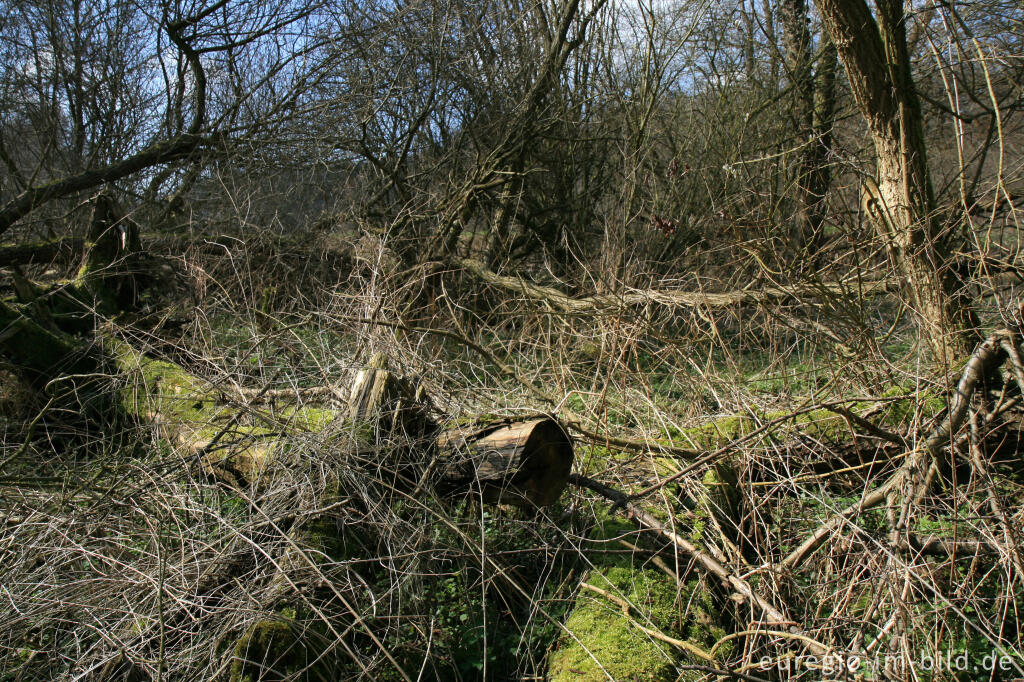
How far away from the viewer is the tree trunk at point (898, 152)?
13.3 feet

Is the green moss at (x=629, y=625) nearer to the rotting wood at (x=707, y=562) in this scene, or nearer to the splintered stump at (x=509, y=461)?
the rotting wood at (x=707, y=562)

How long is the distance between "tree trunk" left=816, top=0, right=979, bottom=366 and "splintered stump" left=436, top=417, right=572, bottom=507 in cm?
242

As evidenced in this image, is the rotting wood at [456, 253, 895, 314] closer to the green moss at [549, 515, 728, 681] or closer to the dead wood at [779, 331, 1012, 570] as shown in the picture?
the dead wood at [779, 331, 1012, 570]

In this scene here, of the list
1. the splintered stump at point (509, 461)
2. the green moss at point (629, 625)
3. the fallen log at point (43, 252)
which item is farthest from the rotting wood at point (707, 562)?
the fallen log at point (43, 252)

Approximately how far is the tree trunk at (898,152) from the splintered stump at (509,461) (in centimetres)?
242

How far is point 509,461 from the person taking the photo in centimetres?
312

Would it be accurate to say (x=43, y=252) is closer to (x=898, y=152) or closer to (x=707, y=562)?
(x=707, y=562)

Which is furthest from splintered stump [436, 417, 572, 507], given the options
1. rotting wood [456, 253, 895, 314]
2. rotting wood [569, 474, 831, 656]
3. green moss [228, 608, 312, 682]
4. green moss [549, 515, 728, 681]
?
rotting wood [456, 253, 895, 314]

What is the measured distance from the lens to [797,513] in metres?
3.45

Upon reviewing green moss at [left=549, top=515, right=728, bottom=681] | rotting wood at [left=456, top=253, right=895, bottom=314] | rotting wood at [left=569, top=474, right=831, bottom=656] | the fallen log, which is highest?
the fallen log

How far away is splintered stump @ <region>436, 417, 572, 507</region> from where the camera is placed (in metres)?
3.14

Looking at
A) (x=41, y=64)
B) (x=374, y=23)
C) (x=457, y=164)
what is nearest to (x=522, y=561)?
(x=457, y=164)

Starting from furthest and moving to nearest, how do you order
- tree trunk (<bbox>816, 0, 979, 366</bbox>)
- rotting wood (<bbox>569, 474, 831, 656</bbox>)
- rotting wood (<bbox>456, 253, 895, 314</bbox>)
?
1. rotting wood (<bbox>456, 253, 895, 314</bbox>)
2. tree trunk (<bbox>816, 0, 979, 366</bbox>)
3. rotting wood (<bbox>569, 474, 831, 656</bbox>)

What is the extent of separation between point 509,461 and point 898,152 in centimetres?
313
